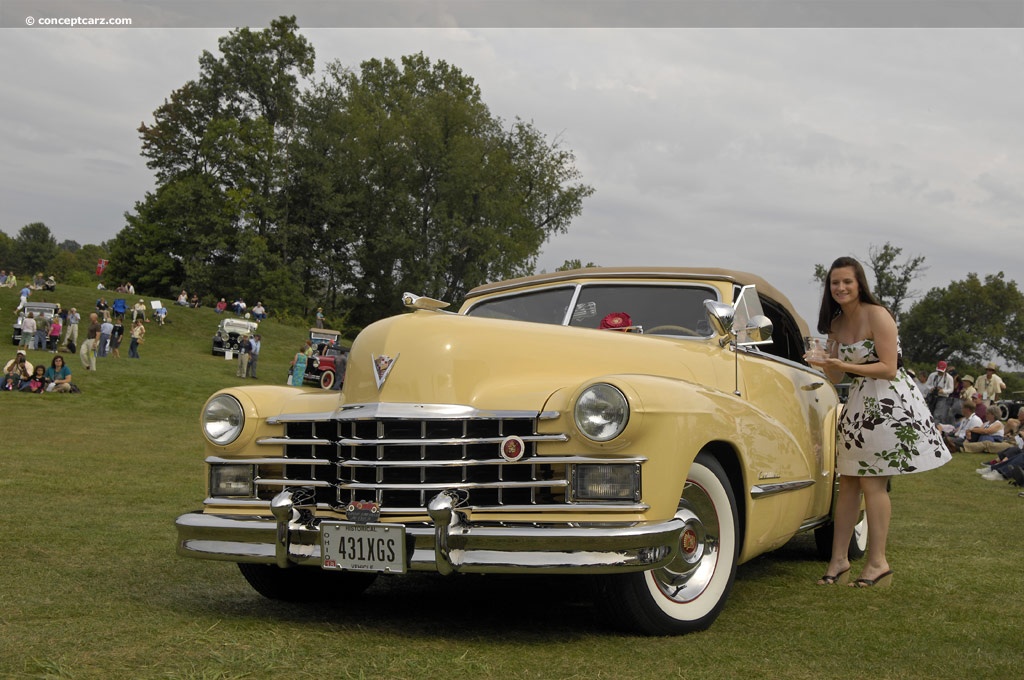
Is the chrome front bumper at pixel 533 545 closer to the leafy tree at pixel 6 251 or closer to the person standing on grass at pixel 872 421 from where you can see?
the person standing on grass at pixel 872 421

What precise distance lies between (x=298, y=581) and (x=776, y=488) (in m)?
2.45

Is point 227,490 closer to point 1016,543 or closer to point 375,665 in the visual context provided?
point 375,665

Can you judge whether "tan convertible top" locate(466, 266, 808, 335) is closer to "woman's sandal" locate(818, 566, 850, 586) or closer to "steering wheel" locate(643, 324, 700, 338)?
"steering wheel" locate(643, 324, 700, 338)

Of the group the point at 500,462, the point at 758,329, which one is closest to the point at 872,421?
the point at 758,329

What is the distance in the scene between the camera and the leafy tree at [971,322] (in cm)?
7038

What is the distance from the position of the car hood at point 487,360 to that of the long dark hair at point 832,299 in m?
1.41

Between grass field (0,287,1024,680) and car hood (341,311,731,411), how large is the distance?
101 cm

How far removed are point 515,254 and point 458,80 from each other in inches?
573

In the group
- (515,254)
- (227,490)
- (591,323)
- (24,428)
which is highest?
(515,254)

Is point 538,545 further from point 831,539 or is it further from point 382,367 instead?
point 831,539

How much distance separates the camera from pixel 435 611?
4.80 metres

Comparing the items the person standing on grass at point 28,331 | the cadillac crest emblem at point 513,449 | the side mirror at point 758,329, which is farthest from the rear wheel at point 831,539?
the person standing on grass at point 28,331

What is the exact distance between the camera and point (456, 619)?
461 centimetres

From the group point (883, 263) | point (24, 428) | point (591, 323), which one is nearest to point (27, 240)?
point (883, 263)
